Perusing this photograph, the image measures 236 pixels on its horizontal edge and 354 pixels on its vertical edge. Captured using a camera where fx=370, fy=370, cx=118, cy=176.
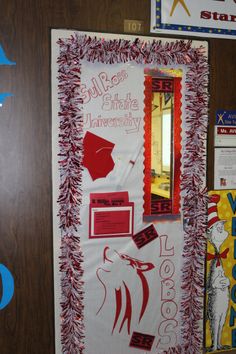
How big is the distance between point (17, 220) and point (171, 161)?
2.86 ft

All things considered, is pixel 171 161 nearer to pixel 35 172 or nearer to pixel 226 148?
pixel 226 148

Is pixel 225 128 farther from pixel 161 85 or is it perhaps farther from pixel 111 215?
pixel 111 215

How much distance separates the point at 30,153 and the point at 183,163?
823 millimetres

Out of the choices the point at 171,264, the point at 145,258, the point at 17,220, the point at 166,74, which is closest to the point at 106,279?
the point at 145,258

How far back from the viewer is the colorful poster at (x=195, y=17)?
6.34 ft

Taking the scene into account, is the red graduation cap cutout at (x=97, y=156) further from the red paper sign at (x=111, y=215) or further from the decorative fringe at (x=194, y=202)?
the decorative fringe at (x=194, y=202)

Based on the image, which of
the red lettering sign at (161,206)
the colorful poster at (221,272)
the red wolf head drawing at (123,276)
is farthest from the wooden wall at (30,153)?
the colorful poster at (221,272)

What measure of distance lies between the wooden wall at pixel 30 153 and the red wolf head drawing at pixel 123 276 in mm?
307

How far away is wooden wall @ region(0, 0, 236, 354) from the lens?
70.2 inches

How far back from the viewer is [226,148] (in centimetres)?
212

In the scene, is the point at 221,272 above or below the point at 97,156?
below

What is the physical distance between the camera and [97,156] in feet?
6.26

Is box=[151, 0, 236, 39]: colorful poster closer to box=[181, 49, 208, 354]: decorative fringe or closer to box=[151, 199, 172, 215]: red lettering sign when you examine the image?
box=[181, 49, 208, 354]: decorative fringe

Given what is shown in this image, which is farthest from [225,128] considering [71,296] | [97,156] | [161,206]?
[71,296]
